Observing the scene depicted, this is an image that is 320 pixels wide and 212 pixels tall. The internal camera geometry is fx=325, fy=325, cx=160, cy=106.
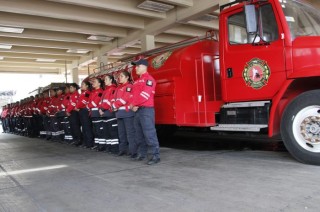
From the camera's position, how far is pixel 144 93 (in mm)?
5578

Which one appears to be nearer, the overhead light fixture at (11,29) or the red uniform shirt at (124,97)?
the red uniform shirt at (124,97)

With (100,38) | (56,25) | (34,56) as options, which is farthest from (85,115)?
(34,56)

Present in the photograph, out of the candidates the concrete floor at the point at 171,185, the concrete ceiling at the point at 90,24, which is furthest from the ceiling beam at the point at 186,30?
the concrete floor at the point at 171,185

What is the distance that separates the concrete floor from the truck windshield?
6.45 ft

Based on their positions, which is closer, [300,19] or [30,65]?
[300,19]

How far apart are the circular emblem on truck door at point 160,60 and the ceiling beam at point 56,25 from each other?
591 centimetres

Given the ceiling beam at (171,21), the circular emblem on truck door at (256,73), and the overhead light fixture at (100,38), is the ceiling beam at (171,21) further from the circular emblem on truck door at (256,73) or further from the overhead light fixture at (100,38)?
the circular emblem on truck door at (256,73)

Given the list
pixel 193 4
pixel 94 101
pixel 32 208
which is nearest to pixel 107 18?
pixel 193 4

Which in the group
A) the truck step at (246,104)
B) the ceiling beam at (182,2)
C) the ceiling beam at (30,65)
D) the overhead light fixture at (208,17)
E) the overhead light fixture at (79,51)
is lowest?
the truck step at (246,104)

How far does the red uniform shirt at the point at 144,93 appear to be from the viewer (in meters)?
5.58

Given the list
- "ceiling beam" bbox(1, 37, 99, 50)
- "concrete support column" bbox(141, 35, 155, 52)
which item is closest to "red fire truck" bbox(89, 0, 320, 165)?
"concrete support column" bbox(141, 35, 155, 52)

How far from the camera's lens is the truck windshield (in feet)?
15.9

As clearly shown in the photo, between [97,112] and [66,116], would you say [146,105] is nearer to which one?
[97,112]

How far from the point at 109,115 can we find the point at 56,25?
6.03 metres
